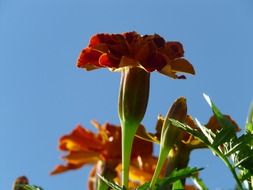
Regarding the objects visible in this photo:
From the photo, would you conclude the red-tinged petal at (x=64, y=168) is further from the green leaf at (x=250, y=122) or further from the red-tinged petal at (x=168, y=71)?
the green leaf at (x=250, y=122)

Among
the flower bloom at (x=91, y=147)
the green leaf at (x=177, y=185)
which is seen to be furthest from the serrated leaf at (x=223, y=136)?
the flower bloom at (x=91, y=147)

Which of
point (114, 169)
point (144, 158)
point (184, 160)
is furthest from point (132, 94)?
point (114, 169)

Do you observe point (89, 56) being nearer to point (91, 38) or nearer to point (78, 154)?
point (91, 38)

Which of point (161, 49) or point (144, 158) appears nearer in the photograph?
point (161, 49)

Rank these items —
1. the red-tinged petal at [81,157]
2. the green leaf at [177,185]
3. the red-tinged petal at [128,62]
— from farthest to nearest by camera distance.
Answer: the red-tinged petal at [81,157]
the red-tinged petal at [128,62]
the green leaf at [177,185]

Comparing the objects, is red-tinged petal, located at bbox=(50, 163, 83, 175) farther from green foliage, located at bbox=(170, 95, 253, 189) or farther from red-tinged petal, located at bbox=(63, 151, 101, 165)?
green foliage, located at bbox=(170, 95, 253, 189)

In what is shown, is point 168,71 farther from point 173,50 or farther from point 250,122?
point 250,122

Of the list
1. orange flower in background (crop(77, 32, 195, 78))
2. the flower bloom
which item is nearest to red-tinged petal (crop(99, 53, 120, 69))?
orange flower in background (crop(77, 32, 195, 78))
